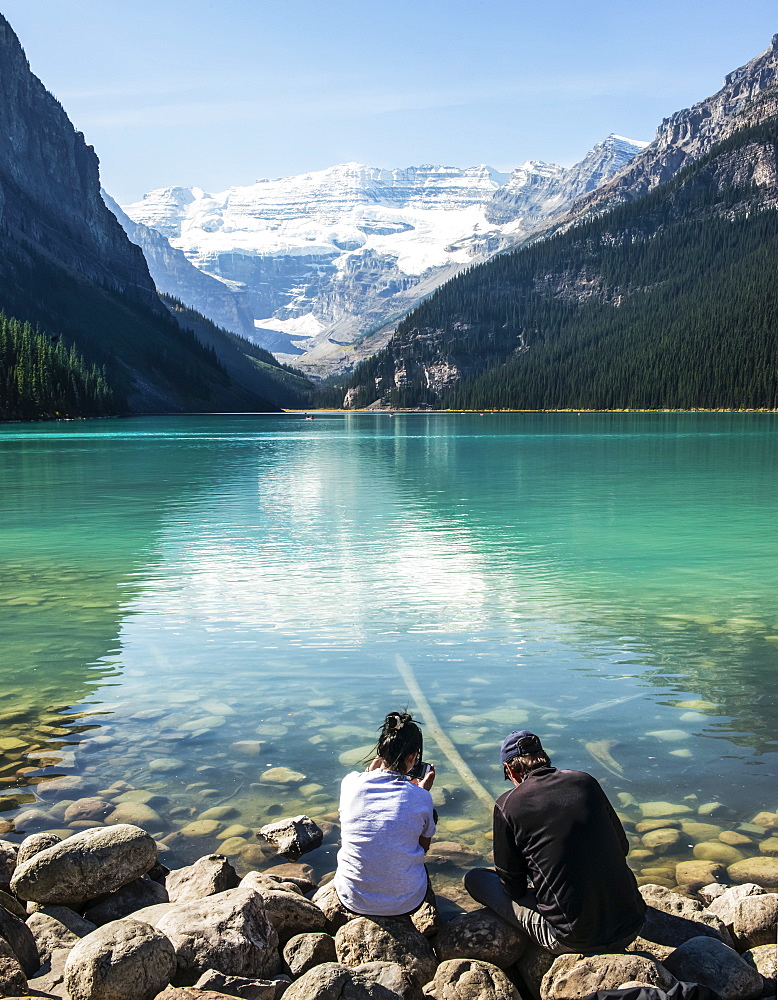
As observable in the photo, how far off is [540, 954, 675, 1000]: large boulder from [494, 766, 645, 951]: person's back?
23 cm

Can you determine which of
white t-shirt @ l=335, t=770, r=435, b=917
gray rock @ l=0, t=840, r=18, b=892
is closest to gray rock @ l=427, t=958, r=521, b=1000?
white t-shirt @ l=335, t=770, r=435, b=917

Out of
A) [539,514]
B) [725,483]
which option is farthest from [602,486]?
[539,514]

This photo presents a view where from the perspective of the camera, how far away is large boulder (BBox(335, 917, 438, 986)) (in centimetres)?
673

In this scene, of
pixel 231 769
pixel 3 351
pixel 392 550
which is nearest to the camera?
pixel 231 769

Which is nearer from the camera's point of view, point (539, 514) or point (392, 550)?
point (392, 550)

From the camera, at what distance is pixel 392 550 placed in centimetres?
2878

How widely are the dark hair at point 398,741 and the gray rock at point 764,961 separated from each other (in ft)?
10.1

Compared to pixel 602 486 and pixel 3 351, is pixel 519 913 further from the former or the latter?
pixel 3 351

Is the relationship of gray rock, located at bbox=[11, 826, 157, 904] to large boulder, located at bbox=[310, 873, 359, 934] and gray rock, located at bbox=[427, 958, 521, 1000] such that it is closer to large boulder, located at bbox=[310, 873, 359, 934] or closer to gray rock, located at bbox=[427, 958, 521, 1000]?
large boulder, located at bbox=[310, 873, 359, 934]

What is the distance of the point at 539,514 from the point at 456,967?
106 feet

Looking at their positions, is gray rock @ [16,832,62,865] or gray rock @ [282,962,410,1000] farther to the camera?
gray rock @ [16,832,62,865]

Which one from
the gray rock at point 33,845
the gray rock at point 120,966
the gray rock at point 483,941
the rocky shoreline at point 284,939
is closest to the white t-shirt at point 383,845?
the rocky shoreline at point 284,939

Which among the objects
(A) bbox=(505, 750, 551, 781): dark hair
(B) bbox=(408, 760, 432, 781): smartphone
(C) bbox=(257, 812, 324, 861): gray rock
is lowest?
(C) bbox=(257, 812, 324, 861): gray rock

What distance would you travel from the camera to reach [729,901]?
7.47m
